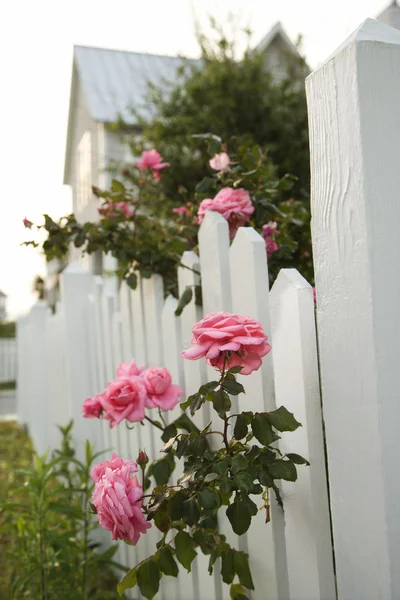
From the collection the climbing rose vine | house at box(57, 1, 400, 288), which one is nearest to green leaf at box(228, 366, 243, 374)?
the climbing rose vine

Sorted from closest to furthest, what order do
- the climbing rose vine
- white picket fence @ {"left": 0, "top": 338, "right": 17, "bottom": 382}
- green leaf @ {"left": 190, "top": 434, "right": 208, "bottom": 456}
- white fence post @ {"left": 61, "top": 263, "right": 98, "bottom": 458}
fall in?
1. the climbing rose vine
2. green leaf @ {"left": 190, "top": 434, "right": 208, "bottom": 456}
3. white fence post @ {"left": 61, "top": 263, "right": 98, "bottom": 458}
4. white picket fence @ {"left": 0, "top": 338, "right": 17, "bottom": 382}

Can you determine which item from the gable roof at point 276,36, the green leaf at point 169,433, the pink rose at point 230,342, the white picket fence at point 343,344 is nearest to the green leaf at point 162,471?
the green leaf at point 169,433

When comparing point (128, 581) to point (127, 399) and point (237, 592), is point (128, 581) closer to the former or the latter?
point (237, 592)

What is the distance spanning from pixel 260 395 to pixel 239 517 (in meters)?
0.33

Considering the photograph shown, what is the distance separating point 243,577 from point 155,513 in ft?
1.05

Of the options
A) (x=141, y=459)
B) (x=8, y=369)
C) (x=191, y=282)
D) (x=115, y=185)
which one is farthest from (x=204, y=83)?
(x=8, y=369)

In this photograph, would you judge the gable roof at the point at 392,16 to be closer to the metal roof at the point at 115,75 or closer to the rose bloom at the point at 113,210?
the rose bloom at the point at 113,210

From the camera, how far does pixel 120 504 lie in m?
1.21

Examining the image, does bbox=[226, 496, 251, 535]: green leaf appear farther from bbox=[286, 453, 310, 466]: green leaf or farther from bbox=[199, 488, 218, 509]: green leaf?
bbox=[286, 453, 310, 466]: green leaf

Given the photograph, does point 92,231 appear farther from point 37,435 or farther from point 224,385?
point 37,435

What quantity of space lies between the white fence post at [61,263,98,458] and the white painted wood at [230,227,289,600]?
80.3 inches

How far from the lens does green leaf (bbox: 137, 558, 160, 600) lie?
119cm

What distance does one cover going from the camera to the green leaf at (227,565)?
1.35m

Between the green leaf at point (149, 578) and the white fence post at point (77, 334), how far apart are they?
2.21 meters
